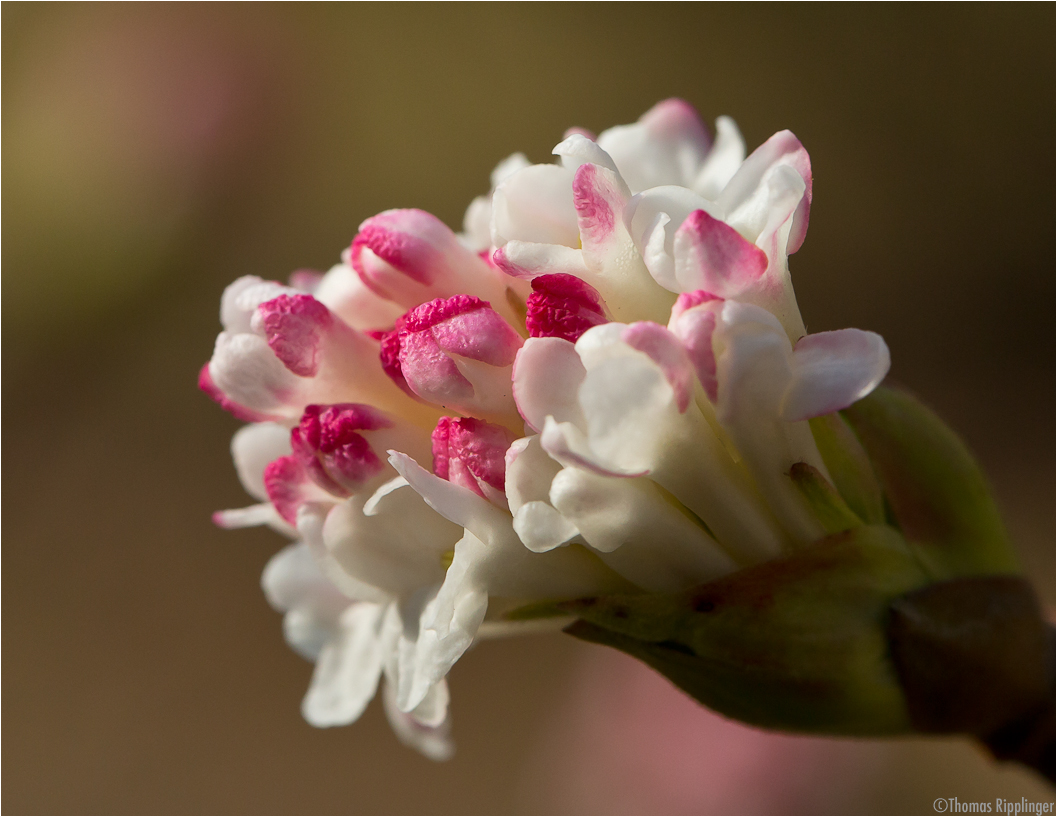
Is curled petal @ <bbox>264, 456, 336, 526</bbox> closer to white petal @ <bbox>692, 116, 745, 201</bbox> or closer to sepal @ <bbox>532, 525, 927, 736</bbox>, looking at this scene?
sepal @ <bbox>532, 525, 927, 736</bbox>

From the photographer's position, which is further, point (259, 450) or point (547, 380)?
point (259, 450)

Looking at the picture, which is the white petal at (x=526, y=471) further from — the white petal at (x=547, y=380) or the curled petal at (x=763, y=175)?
the curled petal at (x=763, y=175)

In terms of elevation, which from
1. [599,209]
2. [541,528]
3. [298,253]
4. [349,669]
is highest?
[599,209]

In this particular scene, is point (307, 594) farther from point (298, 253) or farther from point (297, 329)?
point (298, 253)

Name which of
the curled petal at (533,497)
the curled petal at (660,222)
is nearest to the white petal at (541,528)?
the curled petal at (533,497)

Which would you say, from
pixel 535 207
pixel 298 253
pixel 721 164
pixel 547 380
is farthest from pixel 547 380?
pixel 298 253

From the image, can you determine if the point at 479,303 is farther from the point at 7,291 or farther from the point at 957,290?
the point at 7,291

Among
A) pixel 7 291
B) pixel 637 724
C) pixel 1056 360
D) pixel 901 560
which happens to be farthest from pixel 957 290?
pixel 7 291
